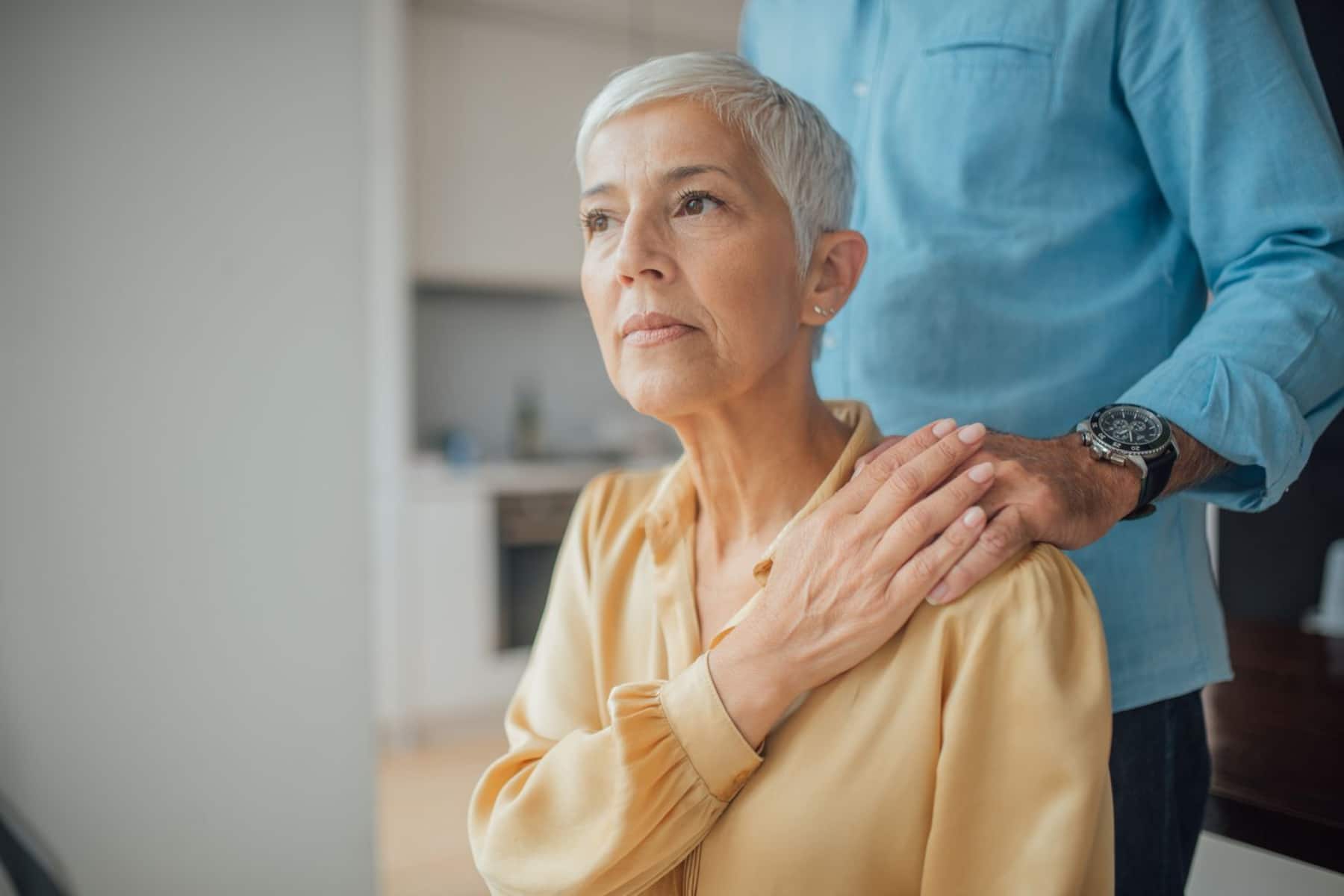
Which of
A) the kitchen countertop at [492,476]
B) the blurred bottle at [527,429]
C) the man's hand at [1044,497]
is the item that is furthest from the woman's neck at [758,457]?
the blurred bottle at [527,429]

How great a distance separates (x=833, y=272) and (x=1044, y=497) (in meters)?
0.29

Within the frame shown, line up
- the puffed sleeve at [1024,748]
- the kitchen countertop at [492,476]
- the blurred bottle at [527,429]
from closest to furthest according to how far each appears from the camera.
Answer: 1. the puffed sleeve at [1024,748]
2. the kitchen countertop at [492,476]
3. the blurred bottle at [527,429]

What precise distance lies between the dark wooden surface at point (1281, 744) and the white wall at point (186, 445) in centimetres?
148

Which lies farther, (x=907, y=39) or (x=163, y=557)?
(x=163, y=557)

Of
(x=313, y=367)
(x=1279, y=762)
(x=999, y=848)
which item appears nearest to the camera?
(x=999, y=848)

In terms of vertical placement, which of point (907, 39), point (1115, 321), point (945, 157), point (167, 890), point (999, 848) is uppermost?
point (907, 39)

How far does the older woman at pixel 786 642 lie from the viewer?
76cm

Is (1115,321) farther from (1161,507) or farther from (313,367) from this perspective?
(313,367)

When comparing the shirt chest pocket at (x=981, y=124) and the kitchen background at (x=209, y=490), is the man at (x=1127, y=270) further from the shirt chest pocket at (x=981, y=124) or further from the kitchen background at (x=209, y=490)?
the kitchen background at (x=209, y=490)

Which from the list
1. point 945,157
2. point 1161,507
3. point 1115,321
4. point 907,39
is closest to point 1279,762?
point 1161,507

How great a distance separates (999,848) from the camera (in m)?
0.76

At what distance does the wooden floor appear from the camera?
273cm

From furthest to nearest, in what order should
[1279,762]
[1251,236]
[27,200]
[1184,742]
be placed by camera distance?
[27,200] → [1279,762] → [1184,742] → [1251,236]

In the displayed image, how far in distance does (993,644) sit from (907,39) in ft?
2.14
